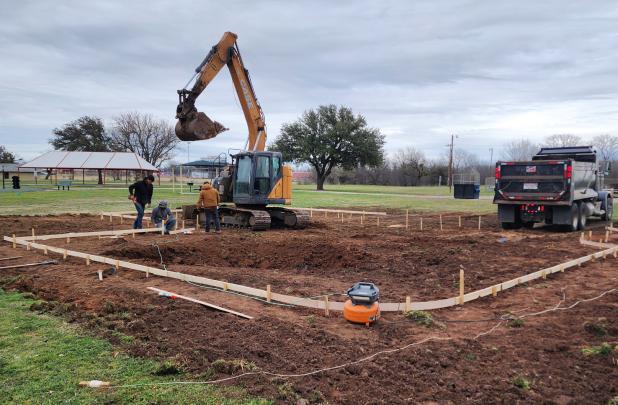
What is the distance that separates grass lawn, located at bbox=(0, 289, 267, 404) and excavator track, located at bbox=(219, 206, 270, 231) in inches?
361

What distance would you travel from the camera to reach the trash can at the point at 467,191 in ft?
119

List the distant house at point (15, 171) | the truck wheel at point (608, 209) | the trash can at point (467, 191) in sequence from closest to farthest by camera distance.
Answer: the truck wheel at point (608, 209), the trash can at point (467, 191), the distant house at point (15, 171)

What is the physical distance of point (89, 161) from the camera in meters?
57.4

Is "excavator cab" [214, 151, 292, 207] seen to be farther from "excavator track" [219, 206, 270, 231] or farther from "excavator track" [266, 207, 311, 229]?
"excavator track" [266, 207, 311, 229]

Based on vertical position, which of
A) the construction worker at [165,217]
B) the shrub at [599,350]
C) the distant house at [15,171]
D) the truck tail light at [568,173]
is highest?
the distant house at [15,171]

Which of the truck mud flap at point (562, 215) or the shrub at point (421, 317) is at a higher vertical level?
the truck mud flap at point (562, 215)

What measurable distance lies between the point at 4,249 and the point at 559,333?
11.2 m

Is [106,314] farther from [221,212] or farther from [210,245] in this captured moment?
[221,212]

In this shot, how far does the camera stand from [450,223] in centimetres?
1808

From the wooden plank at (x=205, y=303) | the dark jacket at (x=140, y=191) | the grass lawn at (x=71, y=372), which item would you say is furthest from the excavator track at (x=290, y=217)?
the grass lawn at (x=71, y=372)

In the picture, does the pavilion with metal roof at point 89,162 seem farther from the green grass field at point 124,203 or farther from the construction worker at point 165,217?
the construction worker at point 165,217

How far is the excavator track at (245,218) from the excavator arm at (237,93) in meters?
2.59

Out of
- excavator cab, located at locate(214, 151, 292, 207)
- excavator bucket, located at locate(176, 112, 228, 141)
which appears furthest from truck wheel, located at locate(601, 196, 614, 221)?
excavator bucket, located at locate(176, 112, 228, 141)

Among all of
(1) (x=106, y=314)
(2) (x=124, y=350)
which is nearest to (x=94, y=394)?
(2) (x=124, y=350)
